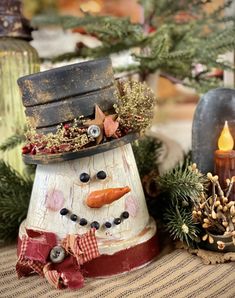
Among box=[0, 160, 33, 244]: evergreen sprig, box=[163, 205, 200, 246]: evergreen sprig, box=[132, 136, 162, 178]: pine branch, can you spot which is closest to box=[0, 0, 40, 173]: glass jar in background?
box=[0, 160, 33, 244]: evergreen sprig

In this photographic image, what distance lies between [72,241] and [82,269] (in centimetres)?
5

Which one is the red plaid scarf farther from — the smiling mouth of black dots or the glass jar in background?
the glass jar in background

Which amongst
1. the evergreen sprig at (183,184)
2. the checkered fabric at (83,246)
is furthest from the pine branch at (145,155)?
the checkered fabric at (83,246)

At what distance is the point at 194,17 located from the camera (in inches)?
37.4

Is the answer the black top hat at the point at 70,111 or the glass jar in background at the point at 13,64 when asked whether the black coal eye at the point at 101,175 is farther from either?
the glass jar in background at the point at 13,64

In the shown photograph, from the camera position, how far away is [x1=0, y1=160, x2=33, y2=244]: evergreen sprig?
25.4 inches

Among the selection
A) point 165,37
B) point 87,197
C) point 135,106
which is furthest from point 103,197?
point 165,37

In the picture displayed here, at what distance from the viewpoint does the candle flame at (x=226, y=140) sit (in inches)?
21.7

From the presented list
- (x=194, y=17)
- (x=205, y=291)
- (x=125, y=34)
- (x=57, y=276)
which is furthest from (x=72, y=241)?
(x=194, y=17)

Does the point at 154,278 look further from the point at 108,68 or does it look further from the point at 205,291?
the point at 108,68

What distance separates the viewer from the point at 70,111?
515 mm

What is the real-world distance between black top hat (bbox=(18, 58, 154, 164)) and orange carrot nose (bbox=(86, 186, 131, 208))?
2.1 inches

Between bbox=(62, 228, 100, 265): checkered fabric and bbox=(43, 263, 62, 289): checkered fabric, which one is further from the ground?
bbox=(62, 228, 100, 265): checkered fabric

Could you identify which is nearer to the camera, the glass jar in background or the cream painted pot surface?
the cream painted pot surface
